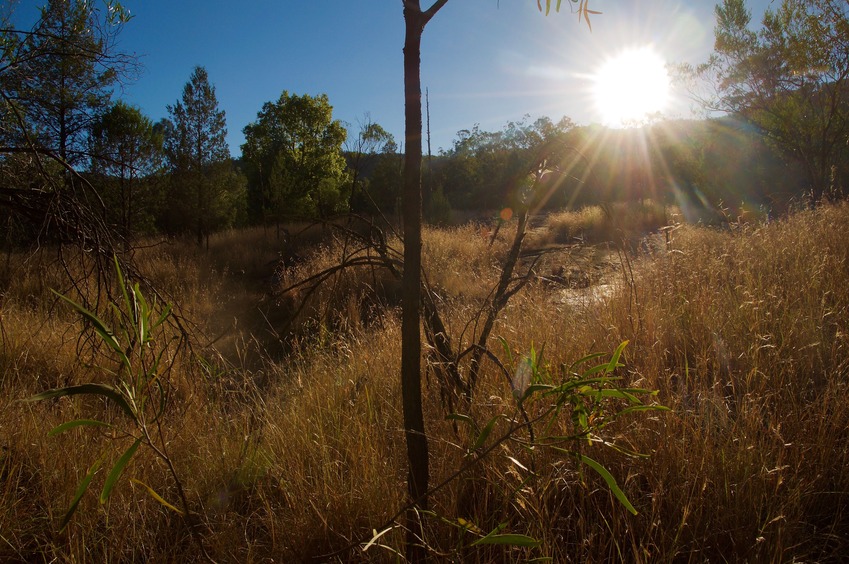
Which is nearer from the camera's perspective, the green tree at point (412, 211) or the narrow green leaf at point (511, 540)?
the narrow green leaf at point (511, 540)

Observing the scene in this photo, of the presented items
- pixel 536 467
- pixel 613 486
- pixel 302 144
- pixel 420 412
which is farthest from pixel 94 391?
pixel 302 144

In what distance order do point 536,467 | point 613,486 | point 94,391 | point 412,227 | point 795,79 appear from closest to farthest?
point 613,486
point 94,391
point 412,227
point 536,467
point 795,79

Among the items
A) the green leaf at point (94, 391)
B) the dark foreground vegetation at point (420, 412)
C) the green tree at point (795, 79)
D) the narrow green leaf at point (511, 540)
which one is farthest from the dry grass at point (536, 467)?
the green tree at point (795, 79)

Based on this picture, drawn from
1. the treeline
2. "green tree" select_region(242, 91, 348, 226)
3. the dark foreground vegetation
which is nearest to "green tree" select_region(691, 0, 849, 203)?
the treeline

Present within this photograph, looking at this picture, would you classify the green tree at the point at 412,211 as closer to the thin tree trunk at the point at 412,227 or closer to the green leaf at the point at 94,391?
the thin tree trunk at the point at 412,227

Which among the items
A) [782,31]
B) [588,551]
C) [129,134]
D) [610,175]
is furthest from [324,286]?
[610,175]

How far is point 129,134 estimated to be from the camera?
15.1 metres

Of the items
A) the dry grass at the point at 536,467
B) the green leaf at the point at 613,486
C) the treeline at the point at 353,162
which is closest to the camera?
the green leaf at the point at 613,486

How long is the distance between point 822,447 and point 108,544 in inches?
100

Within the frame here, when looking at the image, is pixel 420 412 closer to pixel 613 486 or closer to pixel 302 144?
pixel 613 486

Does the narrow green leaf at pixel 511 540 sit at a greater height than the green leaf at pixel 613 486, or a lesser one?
lesser

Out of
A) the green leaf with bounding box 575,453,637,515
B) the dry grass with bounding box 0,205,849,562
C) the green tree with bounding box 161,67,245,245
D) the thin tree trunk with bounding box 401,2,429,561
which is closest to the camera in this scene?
the green leaf with bounding box 575,453,637,515

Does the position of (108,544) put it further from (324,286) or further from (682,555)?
(324,286)

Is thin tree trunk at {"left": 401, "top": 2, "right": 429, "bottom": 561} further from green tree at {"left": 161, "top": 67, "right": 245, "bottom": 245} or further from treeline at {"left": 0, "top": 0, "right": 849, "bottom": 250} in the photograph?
green tree at {"left": 161, "top": 67, "right": 245, "bottom": 245}
